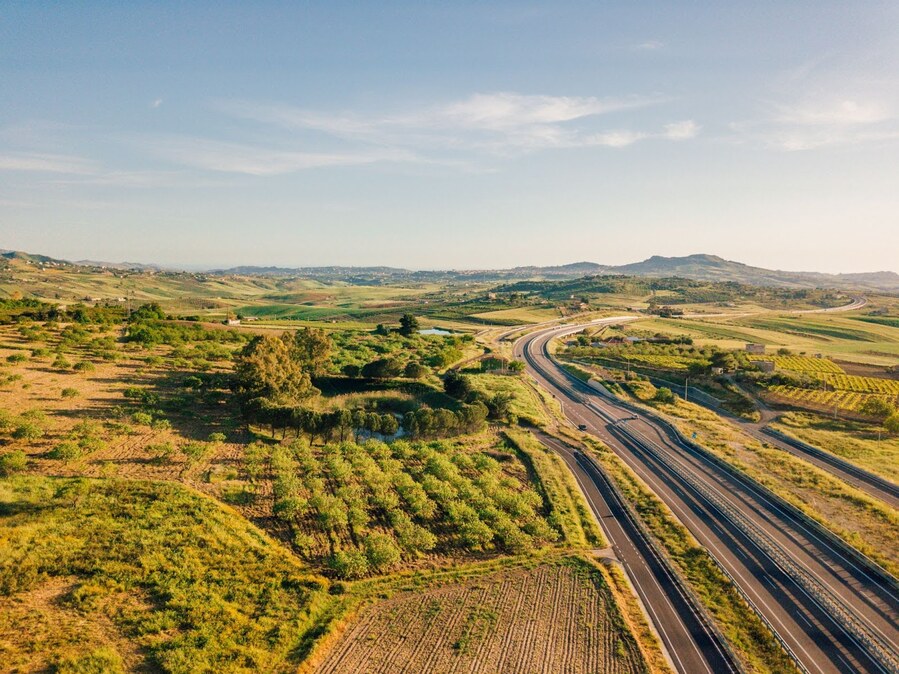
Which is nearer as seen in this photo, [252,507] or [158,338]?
→ [252,507]

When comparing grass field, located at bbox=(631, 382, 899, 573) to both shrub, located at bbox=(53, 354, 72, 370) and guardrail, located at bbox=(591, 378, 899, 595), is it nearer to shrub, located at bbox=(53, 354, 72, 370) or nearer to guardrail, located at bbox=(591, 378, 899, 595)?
guardrail, located at bbox=(591, 378, 899, 595)

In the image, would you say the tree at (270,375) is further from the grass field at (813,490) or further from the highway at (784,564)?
the grass field at (813,490)

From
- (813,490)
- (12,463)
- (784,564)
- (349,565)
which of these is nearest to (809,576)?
(784,564)

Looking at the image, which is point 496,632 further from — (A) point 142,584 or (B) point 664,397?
(B) point 664,397

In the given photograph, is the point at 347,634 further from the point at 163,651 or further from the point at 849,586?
the point at 849,586

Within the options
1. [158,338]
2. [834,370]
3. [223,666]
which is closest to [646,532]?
[223,666]

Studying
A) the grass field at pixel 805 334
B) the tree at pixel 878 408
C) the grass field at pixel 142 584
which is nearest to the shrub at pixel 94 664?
the grass field at pixel 142 584
